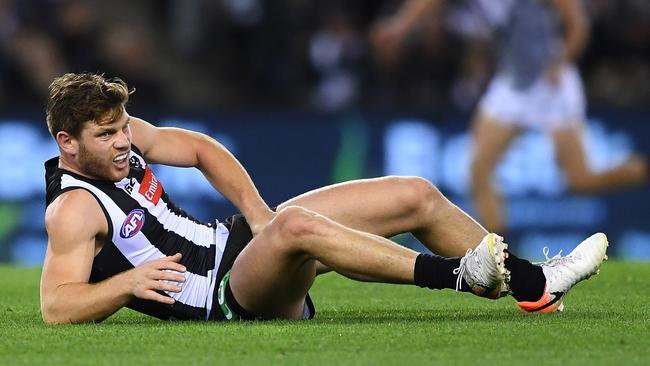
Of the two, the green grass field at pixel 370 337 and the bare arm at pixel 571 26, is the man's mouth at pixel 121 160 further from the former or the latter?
the bare arm at pixel 571 26

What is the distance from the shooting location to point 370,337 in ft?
18.8

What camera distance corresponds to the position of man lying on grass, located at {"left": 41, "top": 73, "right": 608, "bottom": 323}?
5922 mm

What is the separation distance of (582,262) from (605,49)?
991 centimetres

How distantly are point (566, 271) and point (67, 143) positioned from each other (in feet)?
7.90

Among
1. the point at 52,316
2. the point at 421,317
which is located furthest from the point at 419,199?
the point at 52,316

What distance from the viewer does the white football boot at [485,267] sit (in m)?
5.74

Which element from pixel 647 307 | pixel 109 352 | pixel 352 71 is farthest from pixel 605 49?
pixel 109 352

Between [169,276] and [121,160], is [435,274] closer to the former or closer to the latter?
[169,276]

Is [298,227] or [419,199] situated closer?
[298,227]

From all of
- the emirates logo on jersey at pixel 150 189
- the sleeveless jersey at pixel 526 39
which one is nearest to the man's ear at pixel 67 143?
the emirates logo on jersey at pixel 150 189

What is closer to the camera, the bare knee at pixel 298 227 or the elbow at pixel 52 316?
the bare knee at pixel 298 227

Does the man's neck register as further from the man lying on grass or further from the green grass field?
the green grass field

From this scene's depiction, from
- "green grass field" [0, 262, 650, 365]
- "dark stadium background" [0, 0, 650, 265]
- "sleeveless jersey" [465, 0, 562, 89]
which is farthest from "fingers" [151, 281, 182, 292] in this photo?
"dark stadium background" [0, 0, 650, 265]

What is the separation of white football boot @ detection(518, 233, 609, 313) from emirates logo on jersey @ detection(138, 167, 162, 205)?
1835mm
